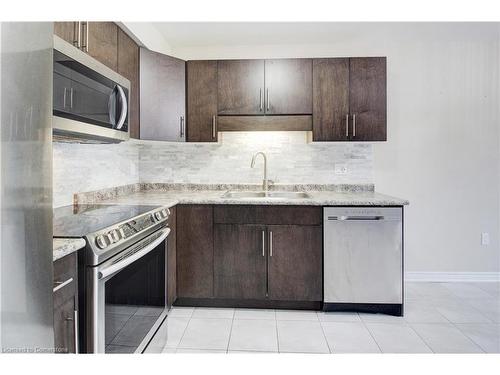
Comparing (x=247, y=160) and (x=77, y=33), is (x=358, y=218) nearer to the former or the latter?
(x=247, y=160)

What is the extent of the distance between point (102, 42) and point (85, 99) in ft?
1.92

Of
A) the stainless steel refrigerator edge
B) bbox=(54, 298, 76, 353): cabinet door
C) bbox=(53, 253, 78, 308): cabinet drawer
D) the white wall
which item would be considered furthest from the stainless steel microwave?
the white wall

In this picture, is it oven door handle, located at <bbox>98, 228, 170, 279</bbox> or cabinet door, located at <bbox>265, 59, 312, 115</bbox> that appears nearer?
oven door handle, located at <bbox>98, 228, 170, 279</bbox>

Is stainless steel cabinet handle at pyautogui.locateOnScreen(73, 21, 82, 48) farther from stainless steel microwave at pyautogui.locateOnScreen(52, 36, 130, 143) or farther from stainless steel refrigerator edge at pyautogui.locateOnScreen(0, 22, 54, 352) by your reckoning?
Result: stainless steel refrigerator edge at pyautogui.locateOnScreen(0, 22, 54, 352)

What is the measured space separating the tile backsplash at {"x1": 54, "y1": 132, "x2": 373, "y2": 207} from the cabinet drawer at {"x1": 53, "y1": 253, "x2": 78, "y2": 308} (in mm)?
2026

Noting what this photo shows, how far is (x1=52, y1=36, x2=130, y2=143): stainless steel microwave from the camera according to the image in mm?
1403

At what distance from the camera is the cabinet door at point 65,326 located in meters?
1.13

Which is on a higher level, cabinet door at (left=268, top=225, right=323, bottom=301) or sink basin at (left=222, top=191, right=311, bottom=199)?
sink basin at (left=222, top=191, right=311, bottom=199)

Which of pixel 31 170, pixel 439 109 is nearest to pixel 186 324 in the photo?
pixel 31 170

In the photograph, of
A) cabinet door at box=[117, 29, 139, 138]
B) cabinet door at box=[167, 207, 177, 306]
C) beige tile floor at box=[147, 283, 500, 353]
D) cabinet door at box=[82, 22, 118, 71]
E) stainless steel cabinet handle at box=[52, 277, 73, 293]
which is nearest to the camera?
stainless steel cabinet handle at box=[52, 277, 73, 293]

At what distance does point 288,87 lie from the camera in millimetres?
3033

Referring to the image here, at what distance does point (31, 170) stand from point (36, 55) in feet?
0.52
